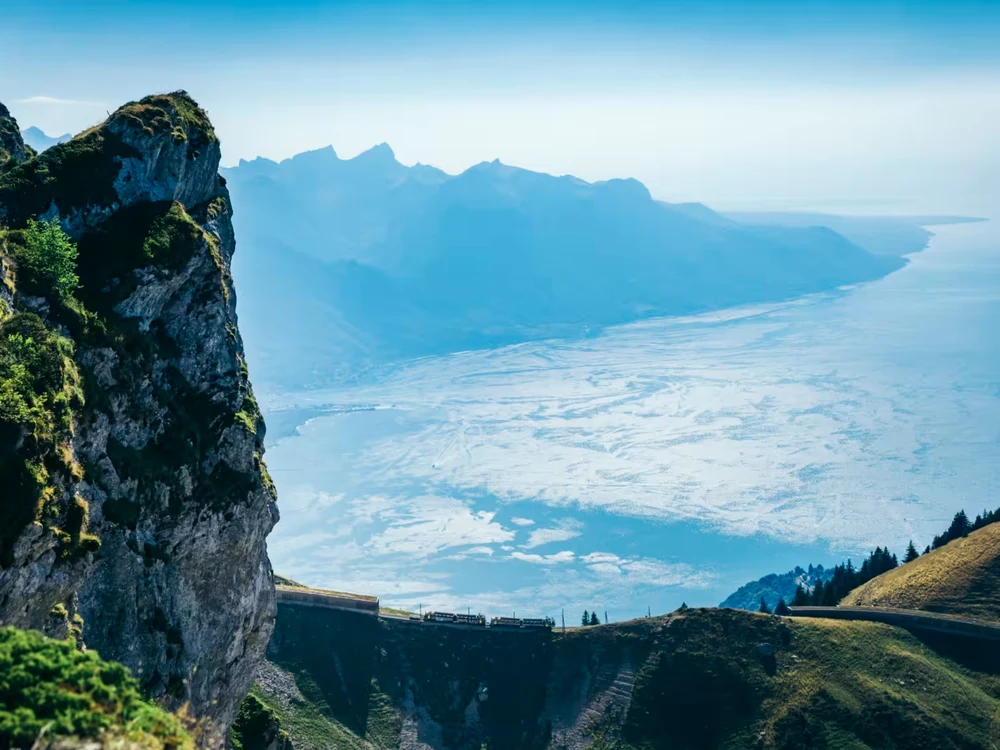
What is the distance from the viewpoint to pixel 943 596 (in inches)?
4599

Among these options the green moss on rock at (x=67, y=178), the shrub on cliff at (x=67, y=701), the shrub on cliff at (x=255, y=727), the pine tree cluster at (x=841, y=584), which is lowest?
the shrub on cliff at (x=255, y=727)

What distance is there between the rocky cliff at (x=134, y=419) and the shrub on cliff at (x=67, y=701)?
15.2 meters

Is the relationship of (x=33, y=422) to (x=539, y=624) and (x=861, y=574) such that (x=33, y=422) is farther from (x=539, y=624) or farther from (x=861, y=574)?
(x=861, y=574)

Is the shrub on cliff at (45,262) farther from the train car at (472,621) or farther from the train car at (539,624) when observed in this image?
the train car at (539,624)

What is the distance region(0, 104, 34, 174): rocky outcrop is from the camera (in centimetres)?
9059

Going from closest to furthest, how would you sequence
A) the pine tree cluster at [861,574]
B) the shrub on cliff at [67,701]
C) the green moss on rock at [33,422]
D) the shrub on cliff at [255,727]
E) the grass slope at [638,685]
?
the shrub on cliff at [67,701]
the green moss on rock at [33,422]
the shrub on cliff at [255,727]
the grass slope at [638,685]
the pine tree cluster at [861,574]

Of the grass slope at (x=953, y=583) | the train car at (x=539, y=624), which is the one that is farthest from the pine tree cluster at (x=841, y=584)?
the train car at (x=539, y=624)

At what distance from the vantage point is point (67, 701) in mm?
31172

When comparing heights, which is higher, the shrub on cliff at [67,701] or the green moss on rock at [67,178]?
the green moss on rock at [67,178]

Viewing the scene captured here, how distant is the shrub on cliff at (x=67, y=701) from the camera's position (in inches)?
1179

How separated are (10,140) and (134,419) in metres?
47.2

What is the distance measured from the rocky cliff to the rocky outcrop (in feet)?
73.7

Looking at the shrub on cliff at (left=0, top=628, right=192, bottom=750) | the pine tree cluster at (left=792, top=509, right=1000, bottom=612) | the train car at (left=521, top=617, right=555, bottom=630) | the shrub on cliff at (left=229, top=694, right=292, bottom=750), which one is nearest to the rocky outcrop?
the shrub on cliff at (left=229, top=694, right=292, bottom=750)

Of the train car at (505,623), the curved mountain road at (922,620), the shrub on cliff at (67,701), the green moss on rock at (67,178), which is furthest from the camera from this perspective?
the train car at (505,623)
